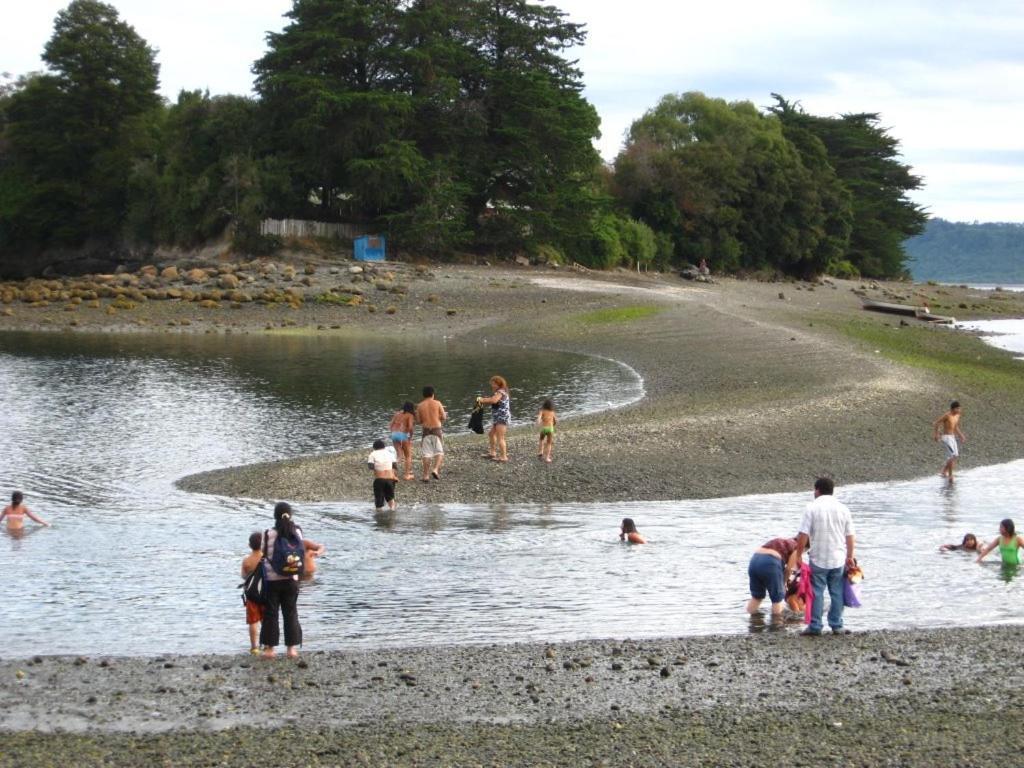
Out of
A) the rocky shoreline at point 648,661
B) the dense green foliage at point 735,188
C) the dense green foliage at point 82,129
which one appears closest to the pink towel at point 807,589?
the rocky shoreline at point 648,661

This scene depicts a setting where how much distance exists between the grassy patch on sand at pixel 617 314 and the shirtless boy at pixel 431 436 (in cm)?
3223

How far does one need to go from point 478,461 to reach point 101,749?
15119 millimetres

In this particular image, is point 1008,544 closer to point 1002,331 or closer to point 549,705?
point 549,705

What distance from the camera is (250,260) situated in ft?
243

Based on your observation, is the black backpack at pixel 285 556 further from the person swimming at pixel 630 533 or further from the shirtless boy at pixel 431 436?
the shirtless boy at pixel 431 436

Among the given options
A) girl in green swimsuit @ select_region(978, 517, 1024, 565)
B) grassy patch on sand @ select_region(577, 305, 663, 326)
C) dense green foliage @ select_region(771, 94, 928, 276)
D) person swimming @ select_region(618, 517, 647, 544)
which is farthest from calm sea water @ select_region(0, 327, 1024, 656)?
dense green foliage @ select_region(771, 94, 928, 276)

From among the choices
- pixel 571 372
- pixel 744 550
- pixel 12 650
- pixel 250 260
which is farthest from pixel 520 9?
pixel 12 650

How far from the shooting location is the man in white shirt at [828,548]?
1408cm

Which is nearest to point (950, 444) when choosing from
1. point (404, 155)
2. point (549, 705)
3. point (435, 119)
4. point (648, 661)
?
point (648, 661)

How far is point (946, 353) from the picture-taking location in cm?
4525

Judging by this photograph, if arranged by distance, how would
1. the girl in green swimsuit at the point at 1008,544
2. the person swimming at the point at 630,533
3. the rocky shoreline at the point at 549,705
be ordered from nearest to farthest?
the rocky shoreline at the point at 549,705
the girl in green swimsuit at the point at 1008,544
the person swimming at the point at 630,533

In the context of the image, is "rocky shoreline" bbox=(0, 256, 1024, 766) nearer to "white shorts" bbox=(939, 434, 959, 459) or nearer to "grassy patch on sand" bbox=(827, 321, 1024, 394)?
"grassy patch on sand" bbox=(827, 321, 1024, 394)

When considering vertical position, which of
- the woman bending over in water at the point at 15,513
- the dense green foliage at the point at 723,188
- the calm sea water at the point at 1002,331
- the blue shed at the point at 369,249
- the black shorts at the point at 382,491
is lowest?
the woman bending over in water at the point at 15,513

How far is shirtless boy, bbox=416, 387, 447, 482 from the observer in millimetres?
23656
